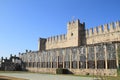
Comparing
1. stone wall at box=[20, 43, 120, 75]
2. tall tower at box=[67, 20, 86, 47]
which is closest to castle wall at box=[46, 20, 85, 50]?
tall tower at box=[67, 20, 86, 47]

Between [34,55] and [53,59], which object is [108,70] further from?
[34,55]

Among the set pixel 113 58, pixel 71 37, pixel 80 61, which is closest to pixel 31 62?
pixel 71 37

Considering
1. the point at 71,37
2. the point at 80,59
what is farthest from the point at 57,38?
the point at 80,59

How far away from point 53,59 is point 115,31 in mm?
17079

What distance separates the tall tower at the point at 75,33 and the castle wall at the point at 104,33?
2.52 meters

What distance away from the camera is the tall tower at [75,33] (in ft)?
162

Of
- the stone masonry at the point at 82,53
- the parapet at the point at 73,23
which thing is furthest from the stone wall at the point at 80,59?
the parapet at the point at 73,23

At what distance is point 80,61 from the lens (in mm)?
41219

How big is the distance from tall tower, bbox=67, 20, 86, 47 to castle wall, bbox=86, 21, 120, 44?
8.27ft

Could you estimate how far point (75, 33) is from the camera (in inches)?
1992

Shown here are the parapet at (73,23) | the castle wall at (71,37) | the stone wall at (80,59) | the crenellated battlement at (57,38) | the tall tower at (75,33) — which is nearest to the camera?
the stone wall at (80,59)

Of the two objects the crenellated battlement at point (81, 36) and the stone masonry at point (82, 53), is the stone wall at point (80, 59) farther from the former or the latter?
the crenellated battlement at point (81, 36)

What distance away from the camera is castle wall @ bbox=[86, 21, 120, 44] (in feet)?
131

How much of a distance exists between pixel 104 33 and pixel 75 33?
9870 millimetres
